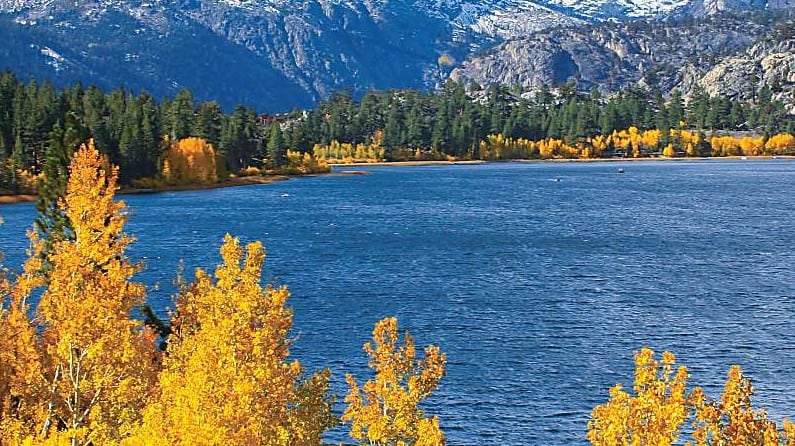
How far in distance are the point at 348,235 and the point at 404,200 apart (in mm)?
49987

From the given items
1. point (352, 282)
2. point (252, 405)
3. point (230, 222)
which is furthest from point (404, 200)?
point (252, 405)

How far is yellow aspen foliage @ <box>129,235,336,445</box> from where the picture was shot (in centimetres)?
2148

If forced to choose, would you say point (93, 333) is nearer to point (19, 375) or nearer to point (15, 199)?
point (19, 375)

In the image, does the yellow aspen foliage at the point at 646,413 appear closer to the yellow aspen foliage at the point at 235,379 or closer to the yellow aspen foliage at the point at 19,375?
the yellow aspen foliage at the point at 235,379

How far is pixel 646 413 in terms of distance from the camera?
2019 centimetres

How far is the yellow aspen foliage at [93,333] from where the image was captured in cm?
2905

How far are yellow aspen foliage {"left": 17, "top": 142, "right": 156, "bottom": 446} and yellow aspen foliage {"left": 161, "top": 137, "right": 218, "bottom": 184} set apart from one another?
6293 inches

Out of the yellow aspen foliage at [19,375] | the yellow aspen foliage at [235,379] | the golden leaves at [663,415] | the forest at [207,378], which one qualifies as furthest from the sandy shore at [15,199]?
the golden leaves at [663,415]

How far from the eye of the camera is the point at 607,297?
7488 centimetres

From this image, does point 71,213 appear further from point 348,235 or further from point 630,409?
point 348,235

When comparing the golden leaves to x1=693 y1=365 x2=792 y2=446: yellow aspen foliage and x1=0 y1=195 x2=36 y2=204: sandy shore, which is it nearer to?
x1=693 y1=365 x2=792 y2=446: yellow aspen foliage

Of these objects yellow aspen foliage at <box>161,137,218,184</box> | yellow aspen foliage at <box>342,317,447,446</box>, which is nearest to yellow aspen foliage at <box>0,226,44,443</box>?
yellow aspen foliage at <box>342,317,447,446</box>

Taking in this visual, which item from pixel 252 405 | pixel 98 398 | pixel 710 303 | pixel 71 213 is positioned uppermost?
pixel 71 213

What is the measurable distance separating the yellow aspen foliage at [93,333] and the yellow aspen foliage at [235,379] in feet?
14.2
